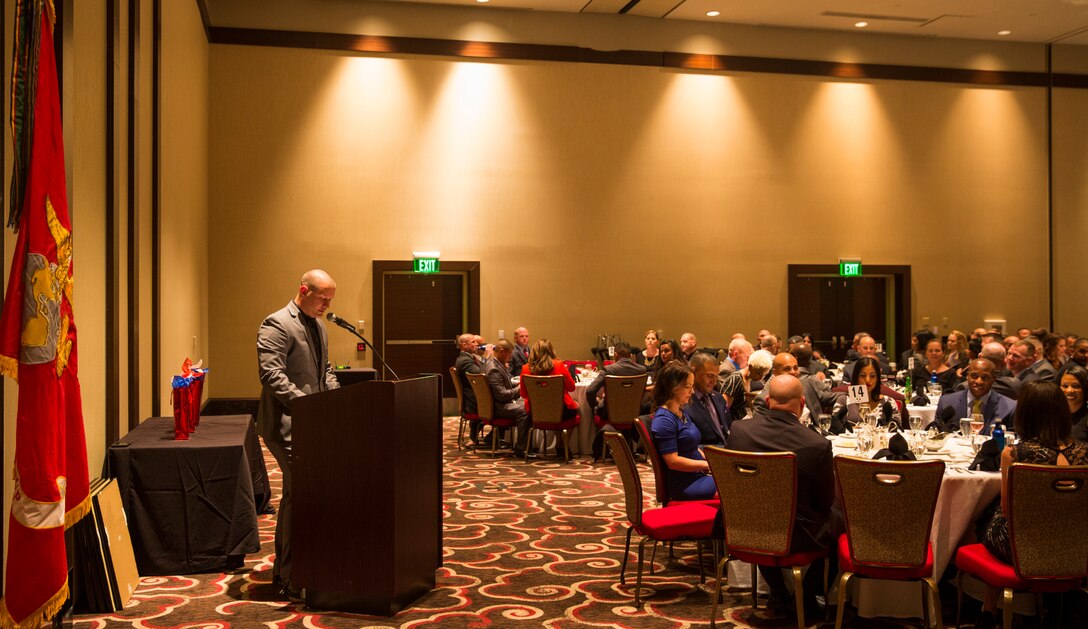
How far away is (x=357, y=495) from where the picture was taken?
14.6 feet

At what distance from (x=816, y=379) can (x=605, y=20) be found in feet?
26.4

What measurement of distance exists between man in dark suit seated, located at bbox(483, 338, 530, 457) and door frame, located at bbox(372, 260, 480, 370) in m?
3.42

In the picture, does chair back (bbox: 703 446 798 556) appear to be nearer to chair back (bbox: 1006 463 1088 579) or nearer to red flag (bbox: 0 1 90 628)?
chair back (bbox: 1006 463 1088 579)

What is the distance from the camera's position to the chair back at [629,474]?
15.4 feet

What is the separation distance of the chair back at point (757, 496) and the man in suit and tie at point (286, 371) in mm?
2061

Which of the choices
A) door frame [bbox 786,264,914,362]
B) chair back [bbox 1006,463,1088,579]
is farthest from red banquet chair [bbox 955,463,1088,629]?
door frame [bbox 786,264,914,362]

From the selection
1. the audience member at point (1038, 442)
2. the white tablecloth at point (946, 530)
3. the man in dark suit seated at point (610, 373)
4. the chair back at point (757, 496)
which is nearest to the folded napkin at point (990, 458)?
the white tablecloth at point (946, 530)

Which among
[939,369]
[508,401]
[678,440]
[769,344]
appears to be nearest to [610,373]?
[508,401]

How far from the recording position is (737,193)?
45.4 ft

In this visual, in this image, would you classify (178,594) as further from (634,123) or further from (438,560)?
(634,123)

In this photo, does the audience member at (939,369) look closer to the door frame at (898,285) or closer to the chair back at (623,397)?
the chair back at (623,397)

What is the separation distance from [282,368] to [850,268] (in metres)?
10.8

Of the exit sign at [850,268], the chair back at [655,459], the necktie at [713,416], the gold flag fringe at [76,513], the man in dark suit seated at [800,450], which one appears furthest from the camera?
the exit sign at [850,268]

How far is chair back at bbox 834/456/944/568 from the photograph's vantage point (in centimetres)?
387
